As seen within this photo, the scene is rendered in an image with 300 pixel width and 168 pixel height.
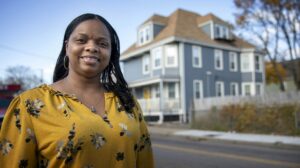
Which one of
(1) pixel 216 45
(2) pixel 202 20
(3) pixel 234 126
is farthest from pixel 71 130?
(2) pixel 202 20

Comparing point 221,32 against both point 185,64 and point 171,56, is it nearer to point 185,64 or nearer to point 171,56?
point 185,64

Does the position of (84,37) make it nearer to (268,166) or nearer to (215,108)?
(268,166)

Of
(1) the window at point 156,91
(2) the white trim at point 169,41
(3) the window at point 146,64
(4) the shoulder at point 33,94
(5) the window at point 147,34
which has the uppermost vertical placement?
(5) the window at point 147,34

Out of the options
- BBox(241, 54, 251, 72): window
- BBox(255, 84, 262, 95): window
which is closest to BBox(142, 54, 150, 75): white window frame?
BBox(241, 54, 251, 72): window

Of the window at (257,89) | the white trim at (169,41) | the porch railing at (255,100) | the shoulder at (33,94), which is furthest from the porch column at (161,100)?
the shoulder at (33,94)

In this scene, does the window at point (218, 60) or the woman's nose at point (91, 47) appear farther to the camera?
the window at point (218, 60)

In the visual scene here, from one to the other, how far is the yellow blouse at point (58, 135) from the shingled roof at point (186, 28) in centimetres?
2564

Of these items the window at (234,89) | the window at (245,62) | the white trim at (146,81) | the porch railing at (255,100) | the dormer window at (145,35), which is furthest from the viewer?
the window at (245,62)

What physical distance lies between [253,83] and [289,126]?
1665 centimetres

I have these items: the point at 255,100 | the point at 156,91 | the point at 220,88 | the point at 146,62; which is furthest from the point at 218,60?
the point at 255,100

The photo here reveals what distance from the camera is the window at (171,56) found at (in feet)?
92.0

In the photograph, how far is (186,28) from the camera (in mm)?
30078

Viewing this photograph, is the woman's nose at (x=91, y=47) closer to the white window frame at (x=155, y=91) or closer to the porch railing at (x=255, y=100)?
the porch railing at (x=255, y=100)

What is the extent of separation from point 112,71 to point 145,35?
29.6 meters
